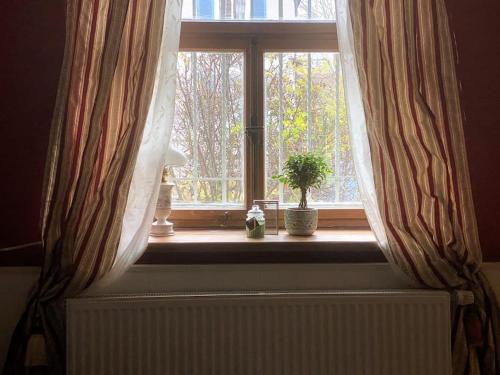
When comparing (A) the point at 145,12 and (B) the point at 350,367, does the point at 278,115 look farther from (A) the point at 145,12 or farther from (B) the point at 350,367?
(B) the point at 350,367

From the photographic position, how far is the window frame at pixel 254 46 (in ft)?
6.61

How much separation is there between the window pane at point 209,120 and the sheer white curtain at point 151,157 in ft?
1.04

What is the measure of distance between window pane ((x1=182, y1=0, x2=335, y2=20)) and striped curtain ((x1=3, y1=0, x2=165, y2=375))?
16.8 inches

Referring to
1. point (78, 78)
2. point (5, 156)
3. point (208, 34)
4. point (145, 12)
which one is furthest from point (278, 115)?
point (5, 156)

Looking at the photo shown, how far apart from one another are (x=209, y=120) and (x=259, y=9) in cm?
53

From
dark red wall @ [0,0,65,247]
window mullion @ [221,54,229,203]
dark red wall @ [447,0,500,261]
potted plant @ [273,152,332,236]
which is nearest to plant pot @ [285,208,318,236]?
potted plant @ [273,152,332,236]

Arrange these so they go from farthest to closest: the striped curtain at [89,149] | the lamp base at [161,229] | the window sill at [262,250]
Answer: the lamp base at [161,229], the window sill at [262,250], the striped curtain at [89,149]

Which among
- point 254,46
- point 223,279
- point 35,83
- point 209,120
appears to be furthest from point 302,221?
point 35,83

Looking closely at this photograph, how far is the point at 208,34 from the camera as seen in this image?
2.02m

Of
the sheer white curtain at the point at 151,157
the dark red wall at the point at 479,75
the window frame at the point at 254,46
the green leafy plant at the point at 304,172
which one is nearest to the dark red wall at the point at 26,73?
the sheer white curtain at the point at 151,157

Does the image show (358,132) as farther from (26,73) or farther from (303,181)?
(26,73)

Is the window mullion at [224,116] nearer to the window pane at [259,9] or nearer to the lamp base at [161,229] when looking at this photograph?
the window pane at [259,9]

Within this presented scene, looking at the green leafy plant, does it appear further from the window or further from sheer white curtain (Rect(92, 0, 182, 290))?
sheer white curtain (Rect(92, 0, 182, 290))

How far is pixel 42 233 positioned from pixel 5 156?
0.36m
